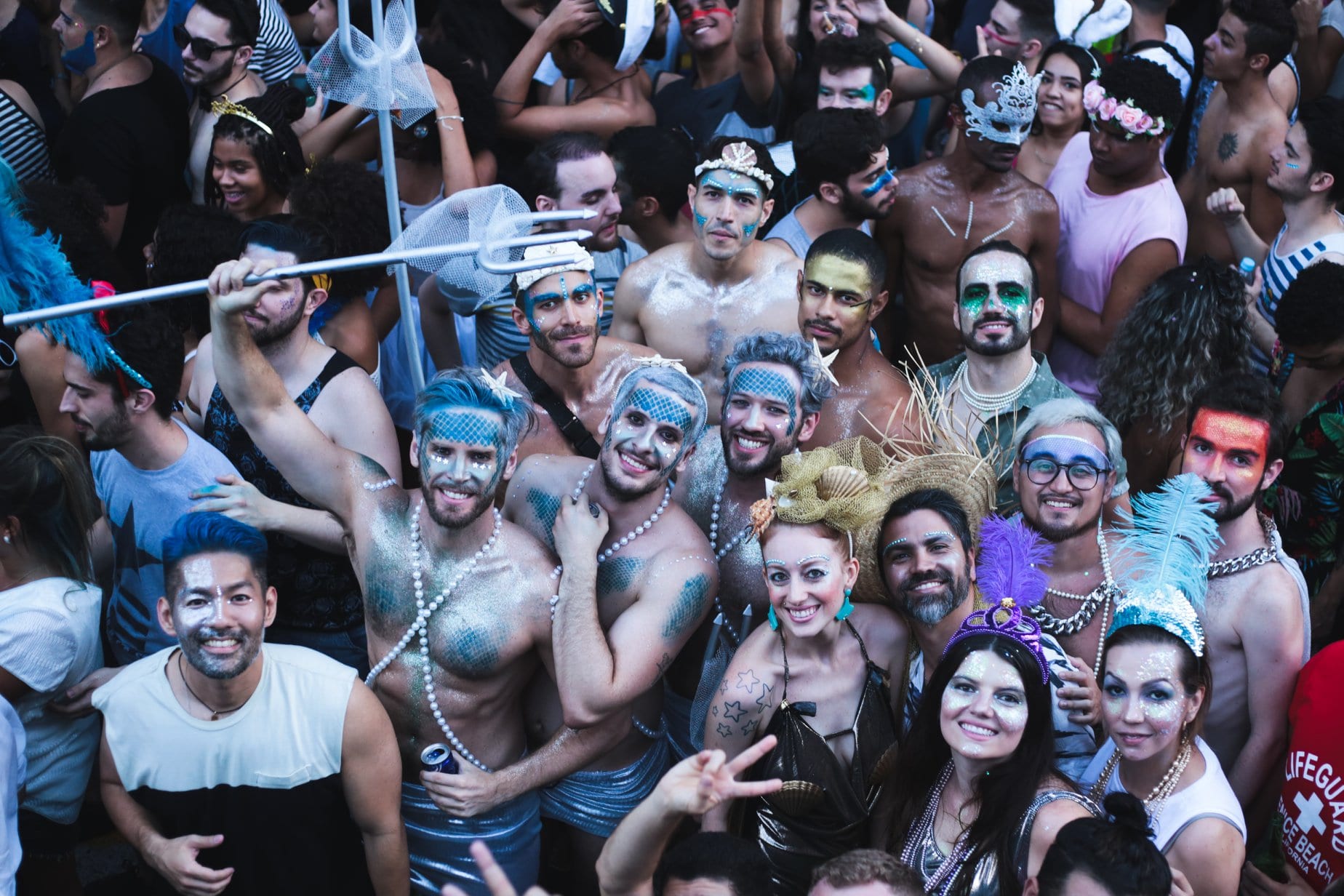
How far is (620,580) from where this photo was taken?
3684 millimetres

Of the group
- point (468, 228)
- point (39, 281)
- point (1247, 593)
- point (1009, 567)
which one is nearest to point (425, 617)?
point (468, 228)

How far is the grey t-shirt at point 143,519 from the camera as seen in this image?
149 inches

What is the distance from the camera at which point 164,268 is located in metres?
4.42

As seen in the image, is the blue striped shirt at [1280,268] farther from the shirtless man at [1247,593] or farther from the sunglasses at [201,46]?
the sunglasses at [201,46]

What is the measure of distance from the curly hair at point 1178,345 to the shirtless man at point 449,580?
1887 mm

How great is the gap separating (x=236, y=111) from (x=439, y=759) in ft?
8.74

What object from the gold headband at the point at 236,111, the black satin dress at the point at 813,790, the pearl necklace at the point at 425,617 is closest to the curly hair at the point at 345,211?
the gold headband at the point at 236,111

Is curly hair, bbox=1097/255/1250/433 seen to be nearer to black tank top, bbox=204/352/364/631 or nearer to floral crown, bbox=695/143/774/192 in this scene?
floral crown, bbox=695/143/774/192

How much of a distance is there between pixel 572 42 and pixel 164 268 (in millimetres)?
2084

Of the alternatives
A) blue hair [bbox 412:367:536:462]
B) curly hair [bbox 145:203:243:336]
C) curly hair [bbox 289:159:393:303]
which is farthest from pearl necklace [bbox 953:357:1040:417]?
curly hair [bbox 145:203:243:336]

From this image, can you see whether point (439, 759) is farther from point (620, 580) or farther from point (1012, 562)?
point (1012, 562)

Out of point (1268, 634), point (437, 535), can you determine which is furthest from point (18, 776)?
point (1268, 634)

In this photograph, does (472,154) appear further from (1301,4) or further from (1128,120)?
(1301,4)

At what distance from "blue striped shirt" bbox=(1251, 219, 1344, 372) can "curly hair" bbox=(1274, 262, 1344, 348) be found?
0.48 metres
